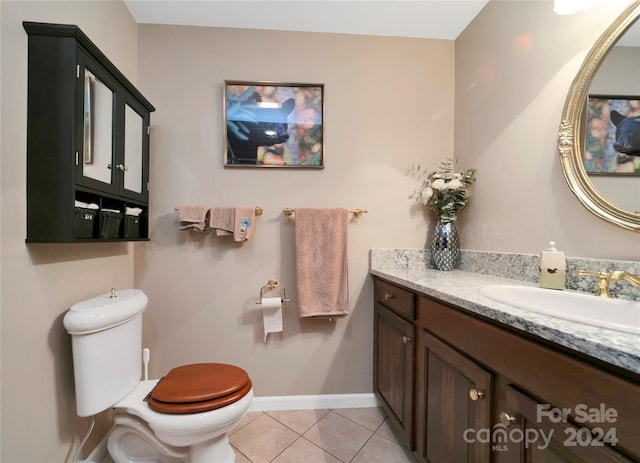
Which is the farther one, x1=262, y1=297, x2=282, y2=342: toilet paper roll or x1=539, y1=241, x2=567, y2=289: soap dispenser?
x1=262, y1=297, x2=282, y2=342: toilet paper roll

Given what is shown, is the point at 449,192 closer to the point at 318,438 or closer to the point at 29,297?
A: the point at 318,438

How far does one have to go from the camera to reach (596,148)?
974 mm

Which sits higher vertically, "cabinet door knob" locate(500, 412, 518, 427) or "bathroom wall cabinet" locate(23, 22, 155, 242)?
"bathroom wall cabinet" locate(23, 22, 155, 242)

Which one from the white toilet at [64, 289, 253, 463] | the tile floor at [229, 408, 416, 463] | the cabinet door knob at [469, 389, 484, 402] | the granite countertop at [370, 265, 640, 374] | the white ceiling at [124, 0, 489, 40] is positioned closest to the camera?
the granite countertop at [370, 265, 640, 374]

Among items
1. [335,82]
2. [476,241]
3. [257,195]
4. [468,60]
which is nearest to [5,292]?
[257,195]

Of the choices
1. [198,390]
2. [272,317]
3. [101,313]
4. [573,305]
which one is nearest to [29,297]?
[101,313]

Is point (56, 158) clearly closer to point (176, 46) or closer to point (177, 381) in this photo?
point (177, 381)

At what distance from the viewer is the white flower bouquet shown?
1.58 meters

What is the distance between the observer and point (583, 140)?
1.02m

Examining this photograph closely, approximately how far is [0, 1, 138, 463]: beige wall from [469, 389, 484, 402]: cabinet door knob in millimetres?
1472

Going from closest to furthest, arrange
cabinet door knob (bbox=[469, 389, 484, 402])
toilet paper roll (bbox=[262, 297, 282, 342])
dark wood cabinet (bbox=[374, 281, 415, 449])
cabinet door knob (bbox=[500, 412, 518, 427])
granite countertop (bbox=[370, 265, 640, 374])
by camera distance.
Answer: granite countertop (bbox=[370, 265, 640, 374]) → cabinet door knob (bbox=[500, 412, 518, 427]) → cabinet door knob (bbox=[469, 389, 484, 402]) → dark wood cabinet (bbox=[374, 281, 415, 449]) → toilet paper roll (bbox=[262, 297, 282, 342])

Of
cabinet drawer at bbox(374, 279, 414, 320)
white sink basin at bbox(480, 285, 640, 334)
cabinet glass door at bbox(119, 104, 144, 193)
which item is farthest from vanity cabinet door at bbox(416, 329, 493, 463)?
cabinet glass door at bbox(119, 104, 144, 193)

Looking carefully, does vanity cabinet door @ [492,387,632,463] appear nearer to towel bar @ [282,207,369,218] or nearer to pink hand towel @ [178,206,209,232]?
towel bar @ [282,207,369,218]

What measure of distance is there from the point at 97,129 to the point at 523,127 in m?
1.87
